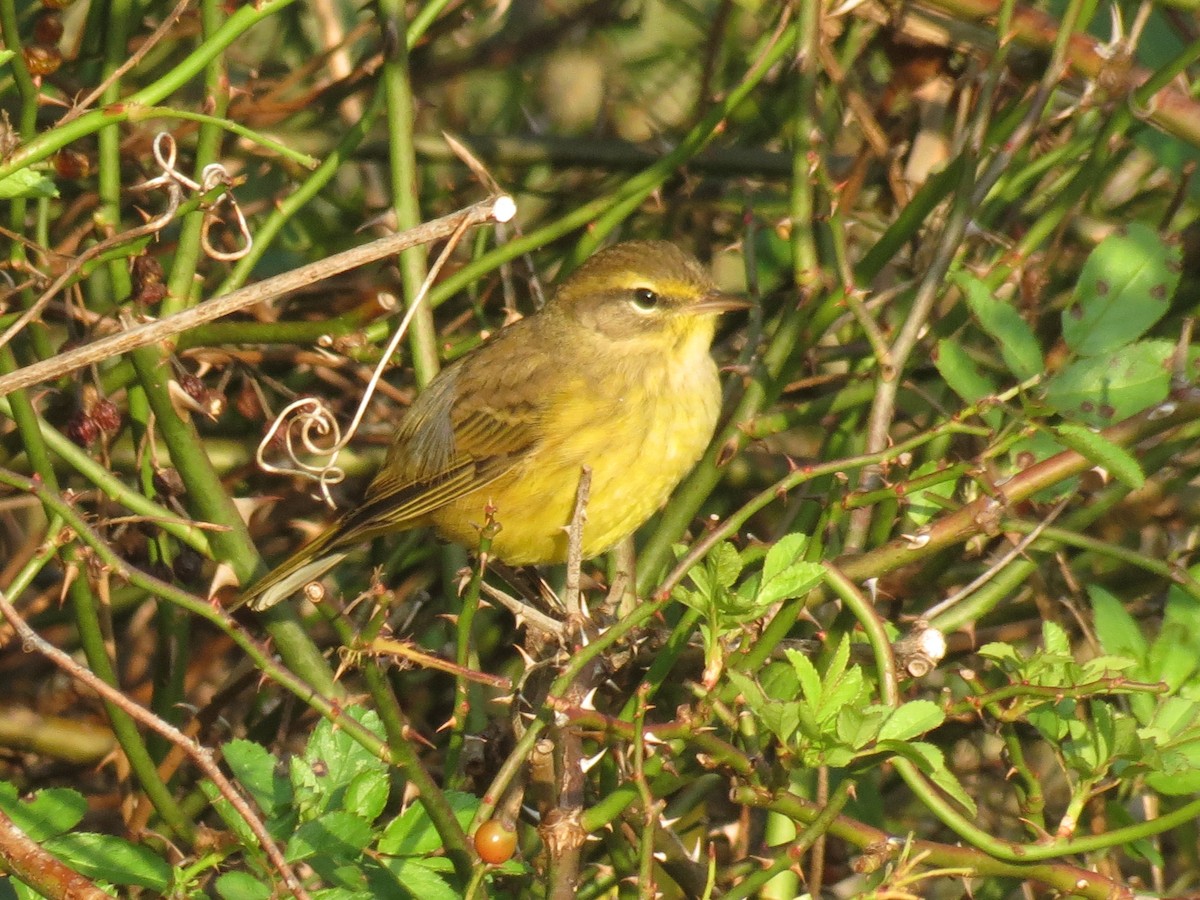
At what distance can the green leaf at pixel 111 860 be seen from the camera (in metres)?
2.42

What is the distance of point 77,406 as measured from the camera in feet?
12.3

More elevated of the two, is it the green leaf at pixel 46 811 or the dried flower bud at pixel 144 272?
the dried flower bud at pixel 144 272

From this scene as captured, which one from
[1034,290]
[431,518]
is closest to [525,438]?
[431,518]

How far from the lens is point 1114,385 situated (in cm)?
276

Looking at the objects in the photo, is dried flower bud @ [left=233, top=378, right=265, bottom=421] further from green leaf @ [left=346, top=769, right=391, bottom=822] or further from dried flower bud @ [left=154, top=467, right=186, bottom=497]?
green leaf @ [left=346, top=769, right=391, bottom=822]

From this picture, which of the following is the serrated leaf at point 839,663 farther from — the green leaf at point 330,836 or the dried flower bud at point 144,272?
the dried flower bud at point 144,272

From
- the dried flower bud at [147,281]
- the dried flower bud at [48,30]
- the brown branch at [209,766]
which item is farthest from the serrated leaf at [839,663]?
the dried flower bud at [48,30]

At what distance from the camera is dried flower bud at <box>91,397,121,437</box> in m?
3.67

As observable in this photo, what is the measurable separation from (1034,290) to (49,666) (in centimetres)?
293

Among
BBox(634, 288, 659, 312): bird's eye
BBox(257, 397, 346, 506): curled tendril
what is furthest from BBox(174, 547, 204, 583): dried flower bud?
BBox(634, 288, 659, 312): bird's eye

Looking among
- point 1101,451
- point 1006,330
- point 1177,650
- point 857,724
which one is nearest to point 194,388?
point 1006,330

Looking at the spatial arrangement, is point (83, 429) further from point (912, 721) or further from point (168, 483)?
point (912, 721)

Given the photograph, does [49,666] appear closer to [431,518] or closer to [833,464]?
[431,518]

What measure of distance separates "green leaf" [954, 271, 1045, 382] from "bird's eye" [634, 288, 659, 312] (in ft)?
5.19
